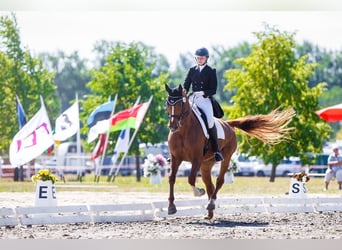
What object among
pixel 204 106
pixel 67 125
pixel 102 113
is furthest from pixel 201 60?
pixel 102 113

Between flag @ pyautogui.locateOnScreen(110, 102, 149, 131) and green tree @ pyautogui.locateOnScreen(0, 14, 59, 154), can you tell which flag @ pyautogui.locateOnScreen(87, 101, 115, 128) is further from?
green tree @ pyautogui.locateOnScreen(0, 14, 59, 154)

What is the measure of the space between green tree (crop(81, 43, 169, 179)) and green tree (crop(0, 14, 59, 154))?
1.94 metres

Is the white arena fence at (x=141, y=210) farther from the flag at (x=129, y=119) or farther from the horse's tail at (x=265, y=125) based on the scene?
the flag at (x=129, y=119)

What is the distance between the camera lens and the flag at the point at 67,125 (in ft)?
70.3

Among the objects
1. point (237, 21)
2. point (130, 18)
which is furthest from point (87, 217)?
point (130, 18)

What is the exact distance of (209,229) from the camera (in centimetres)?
916

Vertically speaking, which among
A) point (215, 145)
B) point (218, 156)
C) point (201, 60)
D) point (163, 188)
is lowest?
point (163, 188)

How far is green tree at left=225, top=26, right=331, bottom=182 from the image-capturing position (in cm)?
2473

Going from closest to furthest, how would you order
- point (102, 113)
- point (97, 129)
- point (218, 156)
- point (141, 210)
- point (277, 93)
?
point (141, 210) < point (218, 156) < point (97, 129) < point (102, 113) < point (277, 93)

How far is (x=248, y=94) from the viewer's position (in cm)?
2495

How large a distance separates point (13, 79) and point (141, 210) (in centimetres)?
1748

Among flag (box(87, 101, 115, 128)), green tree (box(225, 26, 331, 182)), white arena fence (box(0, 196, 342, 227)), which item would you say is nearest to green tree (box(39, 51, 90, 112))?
green tree (box(225, 26, 331, 182))

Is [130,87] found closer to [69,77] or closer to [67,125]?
[67,125]

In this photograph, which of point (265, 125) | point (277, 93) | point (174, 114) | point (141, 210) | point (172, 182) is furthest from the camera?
point (277, 93)
